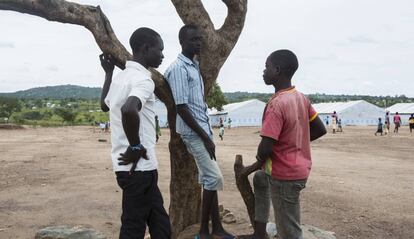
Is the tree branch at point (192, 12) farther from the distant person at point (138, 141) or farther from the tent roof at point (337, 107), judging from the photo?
the tent roof at point (337, 107)

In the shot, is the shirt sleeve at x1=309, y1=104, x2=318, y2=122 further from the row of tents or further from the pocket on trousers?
the row of tents

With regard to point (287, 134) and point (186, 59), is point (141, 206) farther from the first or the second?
point (186, 59)

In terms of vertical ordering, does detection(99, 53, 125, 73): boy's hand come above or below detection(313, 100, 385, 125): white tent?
above

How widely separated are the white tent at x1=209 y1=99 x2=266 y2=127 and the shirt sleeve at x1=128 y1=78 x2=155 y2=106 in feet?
178

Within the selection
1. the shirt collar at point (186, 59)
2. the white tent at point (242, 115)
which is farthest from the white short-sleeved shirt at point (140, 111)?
the white tent at point (242, 115)

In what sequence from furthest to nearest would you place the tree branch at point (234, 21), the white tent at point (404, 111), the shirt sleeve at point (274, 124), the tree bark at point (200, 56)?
1. the white tent at point (404, 111)
2. the tree branch at point (234, 21)
3. the tree bark at point (200, 56)
4. the shirt sleeve at point (274, 124)

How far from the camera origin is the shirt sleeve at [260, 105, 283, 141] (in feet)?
11.8

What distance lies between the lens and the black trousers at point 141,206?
11.4 feet

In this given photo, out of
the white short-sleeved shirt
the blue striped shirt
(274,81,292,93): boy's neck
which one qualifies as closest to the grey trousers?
(274,81,292,93): boy's neck

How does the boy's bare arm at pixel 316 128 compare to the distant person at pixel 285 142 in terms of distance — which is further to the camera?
the boy's bare arm at pixel 316 128

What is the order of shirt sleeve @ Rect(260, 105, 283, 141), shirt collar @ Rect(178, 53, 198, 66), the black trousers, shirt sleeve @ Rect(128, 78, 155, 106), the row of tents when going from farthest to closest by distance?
1. the row of tents
2. shirt collar @ Rect(178, 53, 198, 66)
3. shirt sleeve @ Rect(260, 105, 283, 141)
4. the black trousers
5. shirt sleeve @ Rect(128, 78, 155, 106)

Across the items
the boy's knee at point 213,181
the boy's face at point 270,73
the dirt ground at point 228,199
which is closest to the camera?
the boy's face at point 270,73

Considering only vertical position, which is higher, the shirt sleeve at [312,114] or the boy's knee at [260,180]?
the shirt sleeve at [312,114]

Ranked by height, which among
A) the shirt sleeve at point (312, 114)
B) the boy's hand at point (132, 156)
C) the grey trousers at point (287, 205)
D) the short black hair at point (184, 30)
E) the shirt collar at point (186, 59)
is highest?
the short black hair at point (184, 30)
